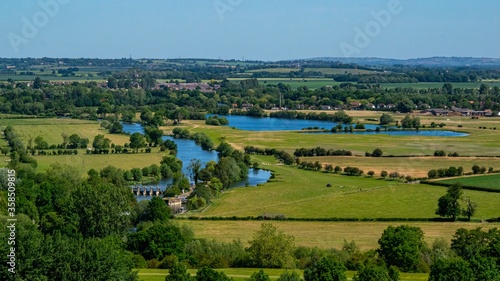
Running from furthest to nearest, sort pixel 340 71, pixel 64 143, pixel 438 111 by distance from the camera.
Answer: pixel 340 71, pixel 438 111, pixel 64 143

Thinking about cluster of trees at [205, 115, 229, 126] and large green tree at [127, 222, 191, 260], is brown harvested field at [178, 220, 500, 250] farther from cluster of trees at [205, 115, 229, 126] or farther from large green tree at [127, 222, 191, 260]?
cluster of trees at [205, 115, 229, 126]

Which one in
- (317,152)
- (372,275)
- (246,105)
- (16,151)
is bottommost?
(246,105)

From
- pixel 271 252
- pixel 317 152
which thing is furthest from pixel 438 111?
Result: pixel 271 252

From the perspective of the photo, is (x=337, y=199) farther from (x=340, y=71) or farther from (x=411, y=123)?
(x=340, y=71)

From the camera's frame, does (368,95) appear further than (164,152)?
Yes

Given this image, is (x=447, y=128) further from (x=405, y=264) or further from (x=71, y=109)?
(x=405, y=264)

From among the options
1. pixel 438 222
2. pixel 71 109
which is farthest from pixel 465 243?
pixel 71 109

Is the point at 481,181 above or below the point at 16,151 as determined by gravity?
above
